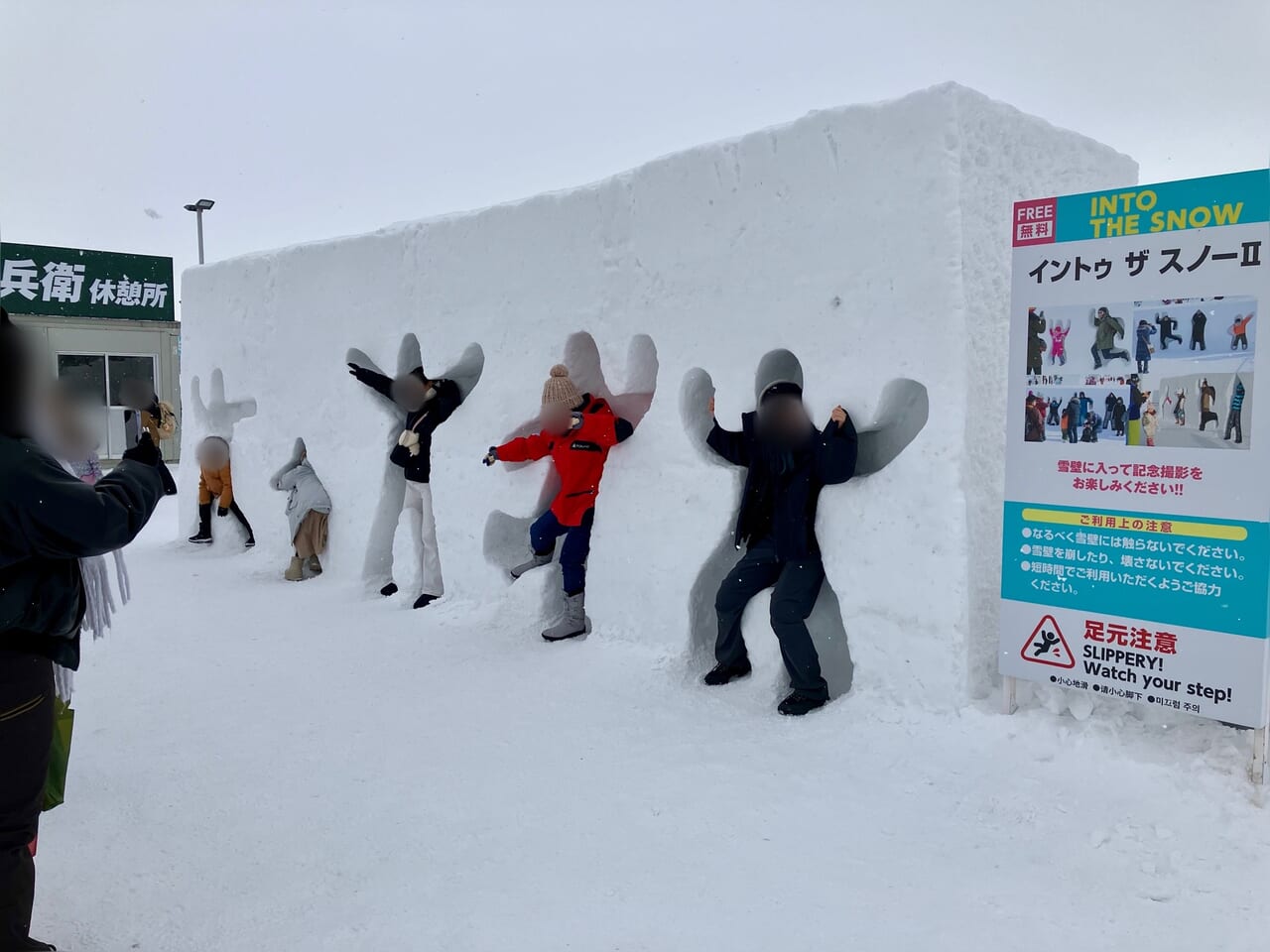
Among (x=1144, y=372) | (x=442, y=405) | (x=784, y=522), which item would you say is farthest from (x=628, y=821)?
(x=442, y=405)

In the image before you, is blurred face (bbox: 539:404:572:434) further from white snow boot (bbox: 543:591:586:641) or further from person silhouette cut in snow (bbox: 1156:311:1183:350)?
person silhouette cut in snow (bbox: 1156:311:1183:350)

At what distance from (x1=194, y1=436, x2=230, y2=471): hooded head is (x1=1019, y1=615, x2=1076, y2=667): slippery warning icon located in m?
6.61

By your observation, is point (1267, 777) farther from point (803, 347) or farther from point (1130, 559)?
point (803, 347)

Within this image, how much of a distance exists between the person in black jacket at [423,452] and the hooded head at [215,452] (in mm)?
2525

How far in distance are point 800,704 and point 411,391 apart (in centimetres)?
330

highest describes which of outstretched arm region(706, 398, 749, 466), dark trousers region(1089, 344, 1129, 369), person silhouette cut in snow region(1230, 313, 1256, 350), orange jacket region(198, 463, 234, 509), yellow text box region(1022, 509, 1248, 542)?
person silhouette cut in snow region(1230, 313, 1256, 350)

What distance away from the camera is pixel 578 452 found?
5.04 m

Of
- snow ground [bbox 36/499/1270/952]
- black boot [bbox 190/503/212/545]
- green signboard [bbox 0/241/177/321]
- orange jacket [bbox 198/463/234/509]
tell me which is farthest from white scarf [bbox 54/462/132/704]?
green signboard [bbox 0/241/177/321]

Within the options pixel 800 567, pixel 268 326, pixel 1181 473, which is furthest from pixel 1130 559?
pixel 268 326

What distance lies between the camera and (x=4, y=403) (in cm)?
209

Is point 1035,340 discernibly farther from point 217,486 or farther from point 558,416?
point 217,486

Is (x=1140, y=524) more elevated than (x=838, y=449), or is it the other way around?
(x=838, y=449)

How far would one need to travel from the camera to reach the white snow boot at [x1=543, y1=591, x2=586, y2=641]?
16.8 feet

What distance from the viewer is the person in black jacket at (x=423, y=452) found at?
6000 mm
